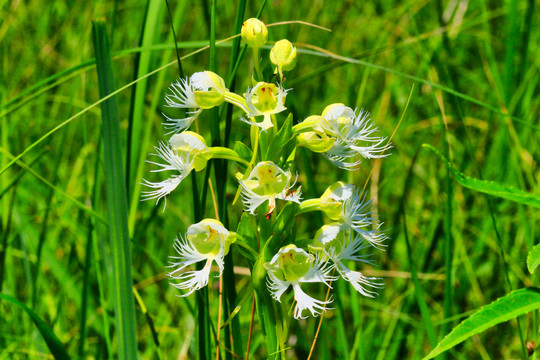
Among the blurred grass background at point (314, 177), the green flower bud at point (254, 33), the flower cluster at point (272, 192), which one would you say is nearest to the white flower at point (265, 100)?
the flower cluster at point (272, 192)

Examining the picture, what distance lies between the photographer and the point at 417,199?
8.92 ft

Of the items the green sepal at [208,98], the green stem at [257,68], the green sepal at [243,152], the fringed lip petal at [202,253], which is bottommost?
the fringed lip petal at [202,253]

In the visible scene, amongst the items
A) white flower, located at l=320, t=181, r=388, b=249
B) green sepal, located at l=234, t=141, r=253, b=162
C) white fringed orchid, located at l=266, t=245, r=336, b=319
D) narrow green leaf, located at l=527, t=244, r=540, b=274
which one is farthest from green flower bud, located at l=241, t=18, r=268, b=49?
narrow green leaf, located at l=527, t=244, r=540, b=274

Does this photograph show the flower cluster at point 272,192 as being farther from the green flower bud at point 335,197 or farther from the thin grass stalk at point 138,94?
the thin grass stalk at point 138,94

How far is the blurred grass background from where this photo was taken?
67.0 inches

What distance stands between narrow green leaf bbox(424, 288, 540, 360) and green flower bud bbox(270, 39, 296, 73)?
698 millimetres

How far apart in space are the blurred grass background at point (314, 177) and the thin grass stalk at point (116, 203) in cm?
38

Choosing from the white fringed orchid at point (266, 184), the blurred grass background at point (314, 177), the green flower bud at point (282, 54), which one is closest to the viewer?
the white fringed orchid at point (266, 184)

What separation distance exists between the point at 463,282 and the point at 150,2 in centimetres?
151

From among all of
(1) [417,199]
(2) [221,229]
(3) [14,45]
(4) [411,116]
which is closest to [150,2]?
(2) [221,229]

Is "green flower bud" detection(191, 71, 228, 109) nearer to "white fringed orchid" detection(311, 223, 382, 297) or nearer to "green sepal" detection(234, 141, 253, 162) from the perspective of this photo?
"green sepal" detection(234, 141, 253, 162)

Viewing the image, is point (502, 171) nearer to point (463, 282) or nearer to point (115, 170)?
point (463, 282)

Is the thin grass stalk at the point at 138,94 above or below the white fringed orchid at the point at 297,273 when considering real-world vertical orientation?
above

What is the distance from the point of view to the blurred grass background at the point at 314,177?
1.70 m
